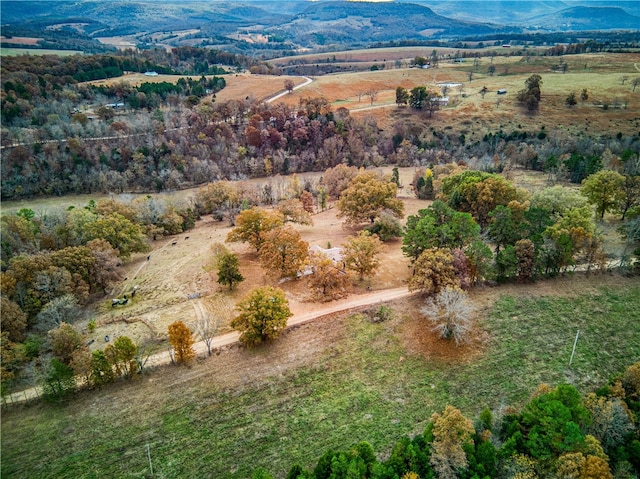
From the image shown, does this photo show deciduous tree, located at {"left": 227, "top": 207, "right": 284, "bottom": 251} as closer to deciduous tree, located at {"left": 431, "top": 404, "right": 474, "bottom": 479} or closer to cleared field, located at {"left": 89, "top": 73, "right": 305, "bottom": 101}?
deciduous tree, located at {"left": 431, "top": 404, "right": 474, "bottom": 479}

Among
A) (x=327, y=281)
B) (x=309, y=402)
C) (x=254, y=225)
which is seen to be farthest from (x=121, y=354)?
(x=254, y=225)

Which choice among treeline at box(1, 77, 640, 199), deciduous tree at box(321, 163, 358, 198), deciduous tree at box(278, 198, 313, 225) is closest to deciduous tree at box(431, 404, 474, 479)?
deciduous tree at box(278, 198, 313, 225)

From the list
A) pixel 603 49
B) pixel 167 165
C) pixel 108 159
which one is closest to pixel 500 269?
pixel 167 165

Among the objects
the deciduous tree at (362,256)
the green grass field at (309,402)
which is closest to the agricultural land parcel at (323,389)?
the green grass field at (309,402)

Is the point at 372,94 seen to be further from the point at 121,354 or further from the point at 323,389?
the point at 121,354

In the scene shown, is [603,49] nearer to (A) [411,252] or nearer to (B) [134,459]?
(A) [411,252]

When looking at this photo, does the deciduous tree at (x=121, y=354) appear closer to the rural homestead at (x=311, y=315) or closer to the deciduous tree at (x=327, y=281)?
the rural homestead at (x=311, y=315)
